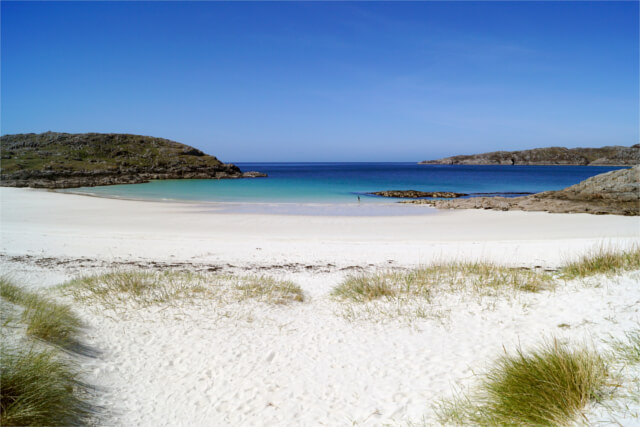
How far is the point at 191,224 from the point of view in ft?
71.0

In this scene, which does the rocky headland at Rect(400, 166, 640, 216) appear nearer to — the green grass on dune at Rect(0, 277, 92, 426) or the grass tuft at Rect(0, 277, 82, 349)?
the grass tuft at Rect(0, 277, 82, 349)

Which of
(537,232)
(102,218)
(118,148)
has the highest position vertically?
(118,148)

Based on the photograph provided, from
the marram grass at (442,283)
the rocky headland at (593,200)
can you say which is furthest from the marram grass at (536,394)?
the rocky headland at (593,200)

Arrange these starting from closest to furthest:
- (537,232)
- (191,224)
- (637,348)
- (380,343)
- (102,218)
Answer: (637,348)
(380,343)
(537,232)
(191,224)
(102,218)

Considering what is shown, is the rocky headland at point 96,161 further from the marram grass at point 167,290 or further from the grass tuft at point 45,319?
the grass tuft at point 45,319

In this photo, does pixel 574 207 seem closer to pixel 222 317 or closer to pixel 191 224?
pixel 191 224

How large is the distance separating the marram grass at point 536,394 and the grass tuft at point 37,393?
13.8 feet

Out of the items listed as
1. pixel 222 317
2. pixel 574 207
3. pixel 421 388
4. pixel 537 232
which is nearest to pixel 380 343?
pixel 421 388

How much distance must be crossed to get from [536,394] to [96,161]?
7610cm

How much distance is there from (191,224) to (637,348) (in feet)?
67.1

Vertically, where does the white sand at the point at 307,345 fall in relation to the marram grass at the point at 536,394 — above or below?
below

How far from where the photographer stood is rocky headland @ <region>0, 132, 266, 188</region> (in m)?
52.4

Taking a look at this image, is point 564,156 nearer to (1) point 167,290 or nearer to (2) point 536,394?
(1) point 167,290

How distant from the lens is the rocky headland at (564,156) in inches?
5472
